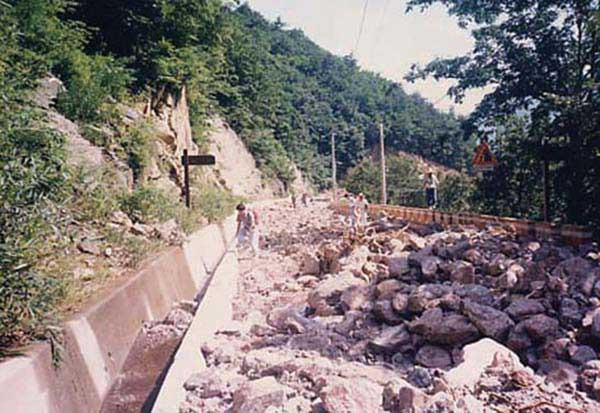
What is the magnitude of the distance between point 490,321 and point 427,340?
71 centimetres

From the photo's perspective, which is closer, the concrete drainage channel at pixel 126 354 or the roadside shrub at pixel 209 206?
the concrete drainage channel at pixel 126 354

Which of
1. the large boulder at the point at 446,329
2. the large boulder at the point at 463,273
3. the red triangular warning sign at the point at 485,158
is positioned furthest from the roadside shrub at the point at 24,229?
the red triangular warning sign at the point at 485,158

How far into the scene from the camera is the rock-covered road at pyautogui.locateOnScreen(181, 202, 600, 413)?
3961 millimetres

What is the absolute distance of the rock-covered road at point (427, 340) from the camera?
3961mm

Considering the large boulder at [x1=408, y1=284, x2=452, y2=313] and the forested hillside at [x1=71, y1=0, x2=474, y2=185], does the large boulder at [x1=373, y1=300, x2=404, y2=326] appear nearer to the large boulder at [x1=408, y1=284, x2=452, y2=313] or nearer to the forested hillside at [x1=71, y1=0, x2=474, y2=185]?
the large boulder at [x1=408, y1=284, x2=452, y2=313]

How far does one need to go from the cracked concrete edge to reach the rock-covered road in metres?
0.13

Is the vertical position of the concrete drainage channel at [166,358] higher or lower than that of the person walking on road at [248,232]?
lower

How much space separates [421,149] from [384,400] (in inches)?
3558

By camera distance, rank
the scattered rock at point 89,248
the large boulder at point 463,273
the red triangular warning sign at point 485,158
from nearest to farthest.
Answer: the large boulder at point 463,273, the scattered rock at point 89,248, the red triangular warning sign at point 485,158

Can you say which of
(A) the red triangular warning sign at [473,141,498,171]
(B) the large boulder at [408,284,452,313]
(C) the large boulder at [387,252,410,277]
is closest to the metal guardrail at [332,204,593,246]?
(A) the red triangular warning sign at [473,141,498,171]

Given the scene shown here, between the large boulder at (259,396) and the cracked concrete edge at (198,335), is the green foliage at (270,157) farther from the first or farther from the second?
the large boulder at (259,396)

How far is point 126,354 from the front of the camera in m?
5.97

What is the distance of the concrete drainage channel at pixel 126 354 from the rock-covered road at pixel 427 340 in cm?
32

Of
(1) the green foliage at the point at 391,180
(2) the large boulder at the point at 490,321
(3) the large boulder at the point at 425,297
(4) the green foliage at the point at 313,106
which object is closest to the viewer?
(2) the large boulder at the point at 490,321
